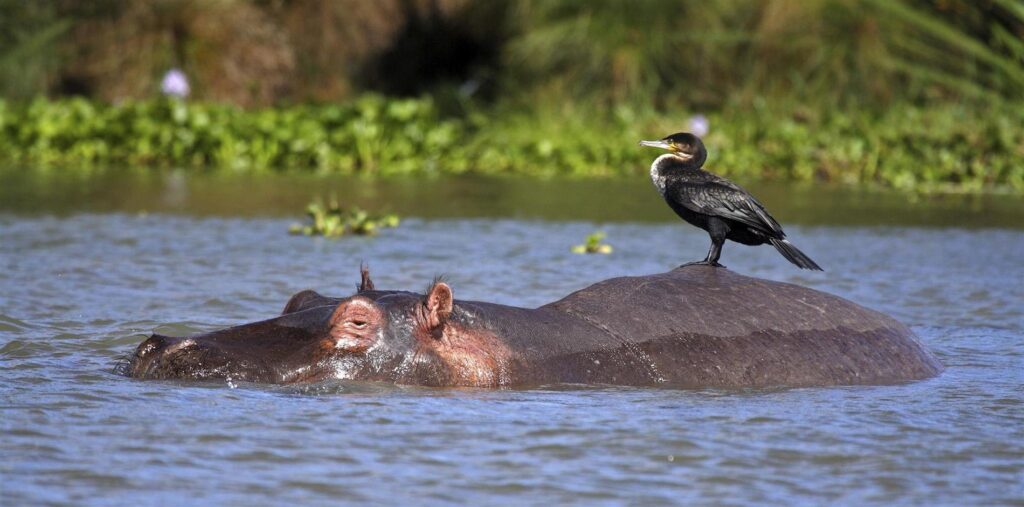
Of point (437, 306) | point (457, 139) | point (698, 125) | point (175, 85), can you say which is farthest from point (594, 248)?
point (175, 85)

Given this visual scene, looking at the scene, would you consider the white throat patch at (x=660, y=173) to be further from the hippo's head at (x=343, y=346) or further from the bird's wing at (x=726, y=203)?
the hippo's head at (x=343, y=346)

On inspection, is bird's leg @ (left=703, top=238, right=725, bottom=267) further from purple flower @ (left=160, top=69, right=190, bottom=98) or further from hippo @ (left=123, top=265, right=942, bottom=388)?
purple flower @ (left=160, top=69, right=190, bottom=98)

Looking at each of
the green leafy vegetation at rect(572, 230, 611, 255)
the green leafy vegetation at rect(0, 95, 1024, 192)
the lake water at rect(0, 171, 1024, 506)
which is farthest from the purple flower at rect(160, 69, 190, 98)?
the green leafy vegetation at rect(572, 230, 611, 255)

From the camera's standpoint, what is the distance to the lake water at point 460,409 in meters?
4.16

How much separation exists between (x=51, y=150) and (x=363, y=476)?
12.0 meters

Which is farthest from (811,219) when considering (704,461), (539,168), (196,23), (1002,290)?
(196,23)

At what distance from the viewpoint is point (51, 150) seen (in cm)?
1545

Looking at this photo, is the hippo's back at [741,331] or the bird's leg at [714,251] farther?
the bird's leg at [714,251]

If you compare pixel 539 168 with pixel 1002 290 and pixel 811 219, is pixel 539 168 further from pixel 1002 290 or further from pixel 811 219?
pixel 1002 290

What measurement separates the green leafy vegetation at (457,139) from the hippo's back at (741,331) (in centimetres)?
841

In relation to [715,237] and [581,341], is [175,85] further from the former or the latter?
[581,341]

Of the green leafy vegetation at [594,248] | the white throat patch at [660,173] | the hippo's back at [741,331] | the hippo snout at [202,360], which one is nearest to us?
the hippo snout at [202,360]

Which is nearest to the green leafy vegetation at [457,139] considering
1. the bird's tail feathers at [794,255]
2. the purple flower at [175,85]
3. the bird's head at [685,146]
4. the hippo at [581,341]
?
the purple flower at [175,85]

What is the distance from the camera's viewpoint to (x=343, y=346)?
5043mm
